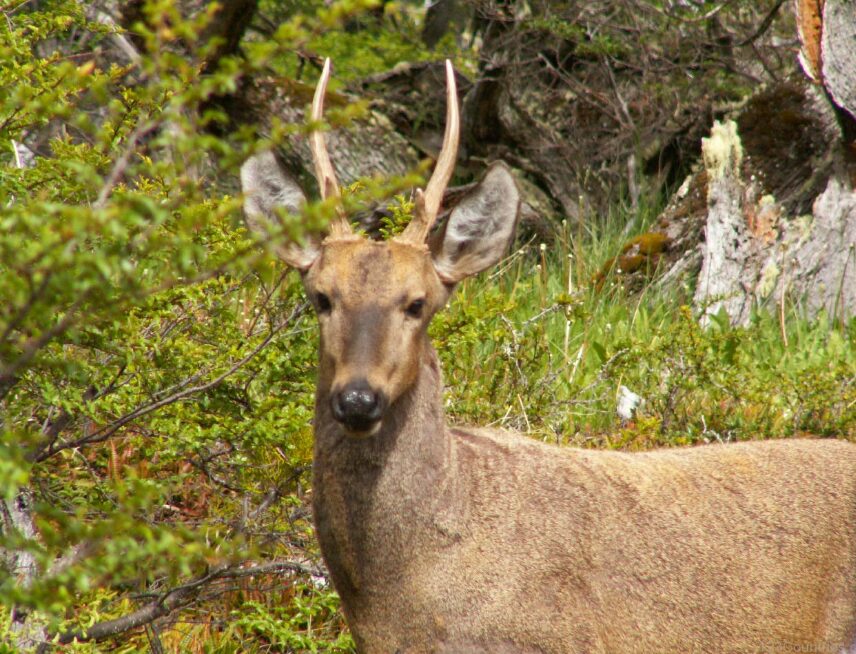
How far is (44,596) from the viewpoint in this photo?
236 centimetres

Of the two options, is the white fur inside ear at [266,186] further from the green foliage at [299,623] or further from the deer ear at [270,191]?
the green foliage at [299,623]

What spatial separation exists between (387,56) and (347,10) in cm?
1265

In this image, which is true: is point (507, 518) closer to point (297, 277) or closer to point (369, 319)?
point (369, 319)

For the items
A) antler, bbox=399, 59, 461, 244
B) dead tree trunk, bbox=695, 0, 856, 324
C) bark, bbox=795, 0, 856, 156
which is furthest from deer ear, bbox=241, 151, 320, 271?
bark, bbox=795, 0, 856, 156

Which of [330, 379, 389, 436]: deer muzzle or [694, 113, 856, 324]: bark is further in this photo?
[694, 113, 856, 324]: bark

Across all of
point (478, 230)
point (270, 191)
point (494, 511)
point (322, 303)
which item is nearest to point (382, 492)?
point (494, 511)

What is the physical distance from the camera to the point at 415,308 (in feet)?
13.3

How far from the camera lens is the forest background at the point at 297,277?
263 centimetres

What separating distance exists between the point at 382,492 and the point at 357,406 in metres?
0.50

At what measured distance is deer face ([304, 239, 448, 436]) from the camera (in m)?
3.68

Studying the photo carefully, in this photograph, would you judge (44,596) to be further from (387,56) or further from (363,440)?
(387,56)

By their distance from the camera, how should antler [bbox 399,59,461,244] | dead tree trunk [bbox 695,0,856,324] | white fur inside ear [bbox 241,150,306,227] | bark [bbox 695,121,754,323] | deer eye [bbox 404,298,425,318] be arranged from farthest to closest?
bark [bbox 695,121,754,323] → dead tree trunk [bbox 695,0,856,324] → white fur inside ear [bbox 241,150,306,227] → antler [bbox 399,59,461,244] → deer eye [bbox 404,298,425,318]

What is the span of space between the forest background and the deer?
1.32ft

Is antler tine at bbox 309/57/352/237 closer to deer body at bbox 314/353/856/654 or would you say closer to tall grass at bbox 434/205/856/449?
deer body at bbox 314/353/856/654
